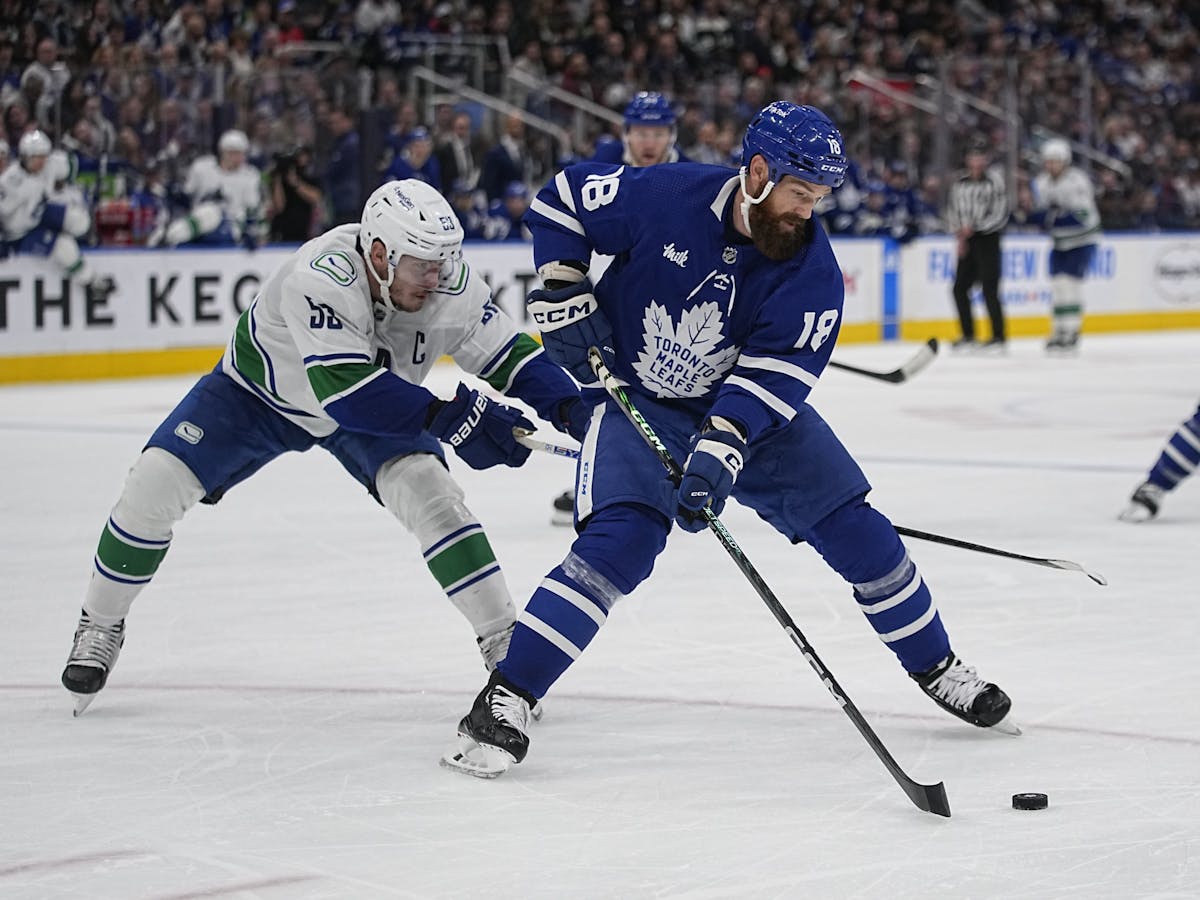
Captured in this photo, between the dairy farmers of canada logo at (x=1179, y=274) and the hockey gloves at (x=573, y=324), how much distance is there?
45.6ft

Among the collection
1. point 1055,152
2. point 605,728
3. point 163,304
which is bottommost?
point 163,304

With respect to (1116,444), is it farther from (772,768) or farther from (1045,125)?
(1045,125)

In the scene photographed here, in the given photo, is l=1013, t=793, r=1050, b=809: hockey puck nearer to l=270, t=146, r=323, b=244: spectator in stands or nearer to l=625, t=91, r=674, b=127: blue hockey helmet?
l=625, t=91, r=674, b=127: blue hockey helmet

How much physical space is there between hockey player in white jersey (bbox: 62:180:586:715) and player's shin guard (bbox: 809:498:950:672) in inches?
22.9

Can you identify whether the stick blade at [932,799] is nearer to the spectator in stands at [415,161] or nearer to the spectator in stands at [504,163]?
the spectator in stands at [415,161]

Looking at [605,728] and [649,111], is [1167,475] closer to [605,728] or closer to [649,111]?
[649,111]

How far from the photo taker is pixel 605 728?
3.47 metres

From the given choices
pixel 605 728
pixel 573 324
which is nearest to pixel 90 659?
pixel 605 728

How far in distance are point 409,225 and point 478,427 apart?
37 centimetres

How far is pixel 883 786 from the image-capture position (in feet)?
10.1

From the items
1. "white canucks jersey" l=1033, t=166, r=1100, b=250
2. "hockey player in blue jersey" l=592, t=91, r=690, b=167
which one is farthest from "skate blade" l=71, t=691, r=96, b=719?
"white canucks jersey" l=1033, t=166, r=1100, b=250

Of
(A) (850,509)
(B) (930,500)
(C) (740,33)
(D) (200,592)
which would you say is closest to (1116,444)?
(B) (930,500)

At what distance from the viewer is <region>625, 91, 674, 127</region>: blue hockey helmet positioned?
614 cm

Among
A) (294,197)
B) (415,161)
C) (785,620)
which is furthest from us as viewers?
(294,197)
